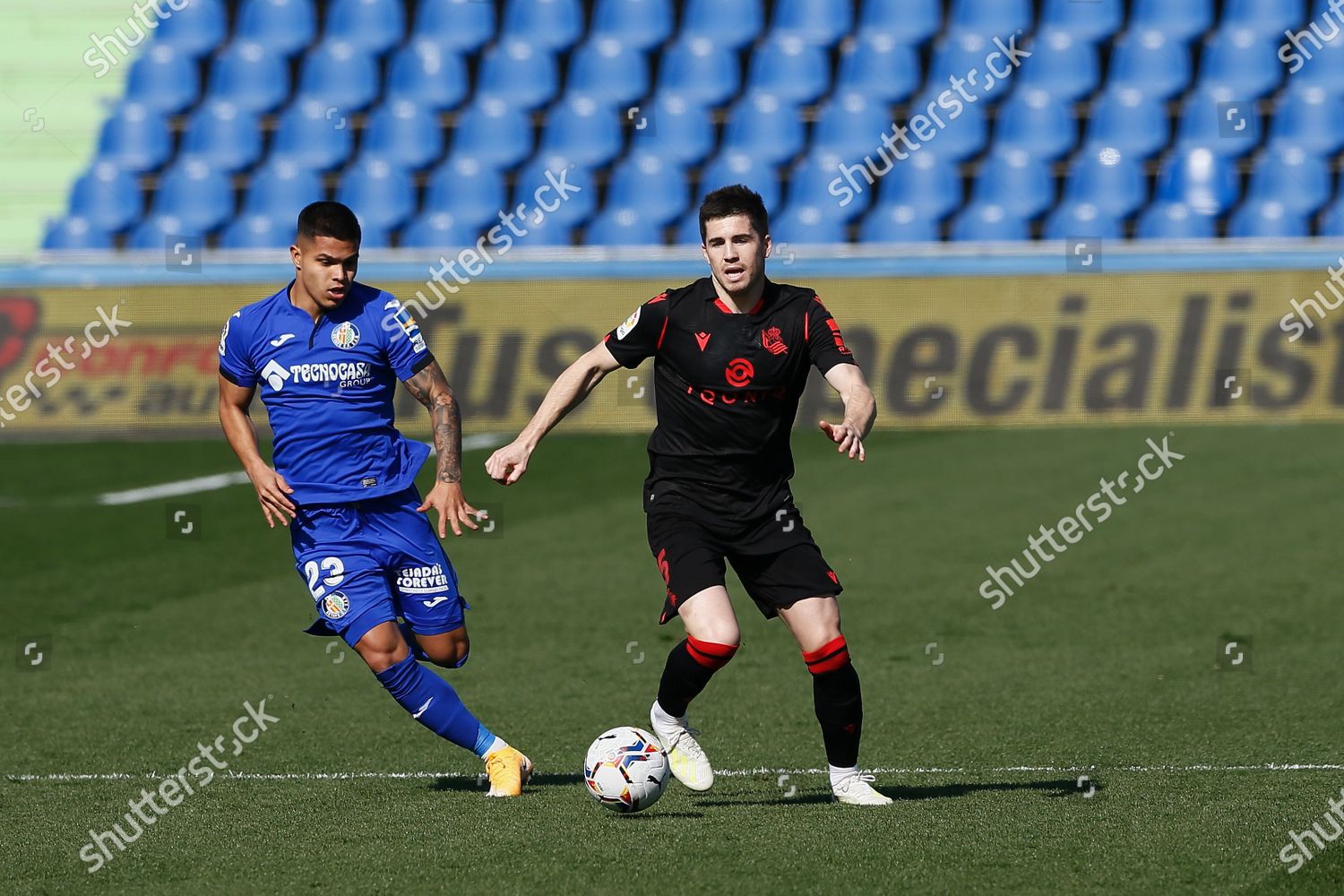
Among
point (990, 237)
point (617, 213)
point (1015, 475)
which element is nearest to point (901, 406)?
point (1015, 475)

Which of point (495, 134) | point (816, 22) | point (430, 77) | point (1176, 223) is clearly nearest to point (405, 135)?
point (430, 77)

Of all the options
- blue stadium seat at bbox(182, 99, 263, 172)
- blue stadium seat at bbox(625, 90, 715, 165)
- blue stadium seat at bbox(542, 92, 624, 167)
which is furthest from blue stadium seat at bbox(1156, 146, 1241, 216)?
blue stadium seat at bbox(182, 99, 263, 172)

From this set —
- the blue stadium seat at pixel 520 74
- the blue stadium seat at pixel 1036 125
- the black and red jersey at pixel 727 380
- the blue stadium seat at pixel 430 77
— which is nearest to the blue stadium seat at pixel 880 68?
the blue stadium seat at pixel 1036 125

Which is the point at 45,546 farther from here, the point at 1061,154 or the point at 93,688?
the point at 1061,154

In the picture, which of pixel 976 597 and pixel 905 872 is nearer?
pixel 905 872

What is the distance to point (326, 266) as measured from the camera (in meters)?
6.11

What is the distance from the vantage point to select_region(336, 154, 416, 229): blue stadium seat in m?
18.2

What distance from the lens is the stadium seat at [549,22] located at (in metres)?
19.0

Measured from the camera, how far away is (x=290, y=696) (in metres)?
8.36

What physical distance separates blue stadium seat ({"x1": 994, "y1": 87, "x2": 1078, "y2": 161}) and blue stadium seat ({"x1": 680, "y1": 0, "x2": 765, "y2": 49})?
2.75 meters

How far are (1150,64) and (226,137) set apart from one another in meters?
9.56

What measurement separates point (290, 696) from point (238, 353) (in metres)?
2.58

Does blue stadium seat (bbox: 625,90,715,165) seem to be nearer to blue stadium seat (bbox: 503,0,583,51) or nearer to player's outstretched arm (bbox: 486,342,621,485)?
blue stadium seat (bbox: 503,0,583,51)

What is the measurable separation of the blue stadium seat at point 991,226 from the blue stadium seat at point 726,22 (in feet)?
10.2
